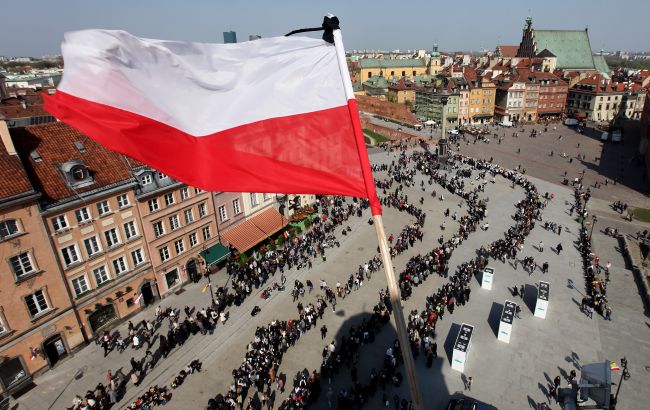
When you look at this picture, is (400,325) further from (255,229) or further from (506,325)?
(255,229)

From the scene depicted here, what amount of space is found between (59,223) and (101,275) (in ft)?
14.5

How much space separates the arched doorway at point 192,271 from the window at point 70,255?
8463 mm

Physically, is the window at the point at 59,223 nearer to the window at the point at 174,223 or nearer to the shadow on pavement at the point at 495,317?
the window at the point at 174,223

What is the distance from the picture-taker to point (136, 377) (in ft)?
72.8

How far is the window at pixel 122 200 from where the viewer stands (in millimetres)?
26141

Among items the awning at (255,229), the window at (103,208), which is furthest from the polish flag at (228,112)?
the awning at (255,229)

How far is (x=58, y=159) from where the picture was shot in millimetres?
24281

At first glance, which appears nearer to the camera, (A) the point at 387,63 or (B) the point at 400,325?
(B) the point at 400,325

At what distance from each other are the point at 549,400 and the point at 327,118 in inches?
830

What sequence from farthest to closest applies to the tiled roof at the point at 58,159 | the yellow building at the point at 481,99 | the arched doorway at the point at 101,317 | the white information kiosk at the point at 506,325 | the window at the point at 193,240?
the yellow building at the point at 481,99
the window at the point at 193,240
the arched doorway at the point at 101,317
the white information kiosk at the point at 506,325
the tiled roof at the point at 58,159

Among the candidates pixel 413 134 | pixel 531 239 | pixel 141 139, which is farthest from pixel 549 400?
pixel 413 134

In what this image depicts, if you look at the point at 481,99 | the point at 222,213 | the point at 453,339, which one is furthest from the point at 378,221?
the point at 481,99

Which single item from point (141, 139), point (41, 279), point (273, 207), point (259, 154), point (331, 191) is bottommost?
point (273, 207)

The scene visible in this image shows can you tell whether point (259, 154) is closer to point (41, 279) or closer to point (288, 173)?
point (288, 173)
